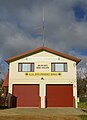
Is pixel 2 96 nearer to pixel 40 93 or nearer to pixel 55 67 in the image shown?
pixel 40 93

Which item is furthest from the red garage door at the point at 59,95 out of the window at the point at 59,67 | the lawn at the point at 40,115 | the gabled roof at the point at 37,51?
the lawn at the point at 40,115

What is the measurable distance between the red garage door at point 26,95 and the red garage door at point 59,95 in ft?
4.49

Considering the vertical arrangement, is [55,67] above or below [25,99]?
above

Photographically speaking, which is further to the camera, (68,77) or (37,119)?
(68,77)

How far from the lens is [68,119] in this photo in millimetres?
15414

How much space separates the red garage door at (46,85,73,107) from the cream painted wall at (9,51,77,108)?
479 millimetres

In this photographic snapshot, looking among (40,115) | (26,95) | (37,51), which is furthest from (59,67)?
(40,115)

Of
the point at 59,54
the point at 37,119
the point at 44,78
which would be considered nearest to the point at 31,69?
the point at 44,78

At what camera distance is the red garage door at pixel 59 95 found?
28.1 m

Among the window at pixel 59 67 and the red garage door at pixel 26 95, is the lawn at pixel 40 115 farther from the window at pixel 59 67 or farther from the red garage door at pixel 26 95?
the window at pixel 59 67

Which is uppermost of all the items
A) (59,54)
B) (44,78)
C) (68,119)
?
(59,54)

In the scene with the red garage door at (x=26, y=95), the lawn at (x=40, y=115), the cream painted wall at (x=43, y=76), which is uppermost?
the cream painted wall at (x=43, y=76)

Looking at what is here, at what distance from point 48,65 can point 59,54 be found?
1.83m

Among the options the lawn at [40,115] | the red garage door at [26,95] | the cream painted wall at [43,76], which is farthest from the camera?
the cream painted wall at [43,76]
